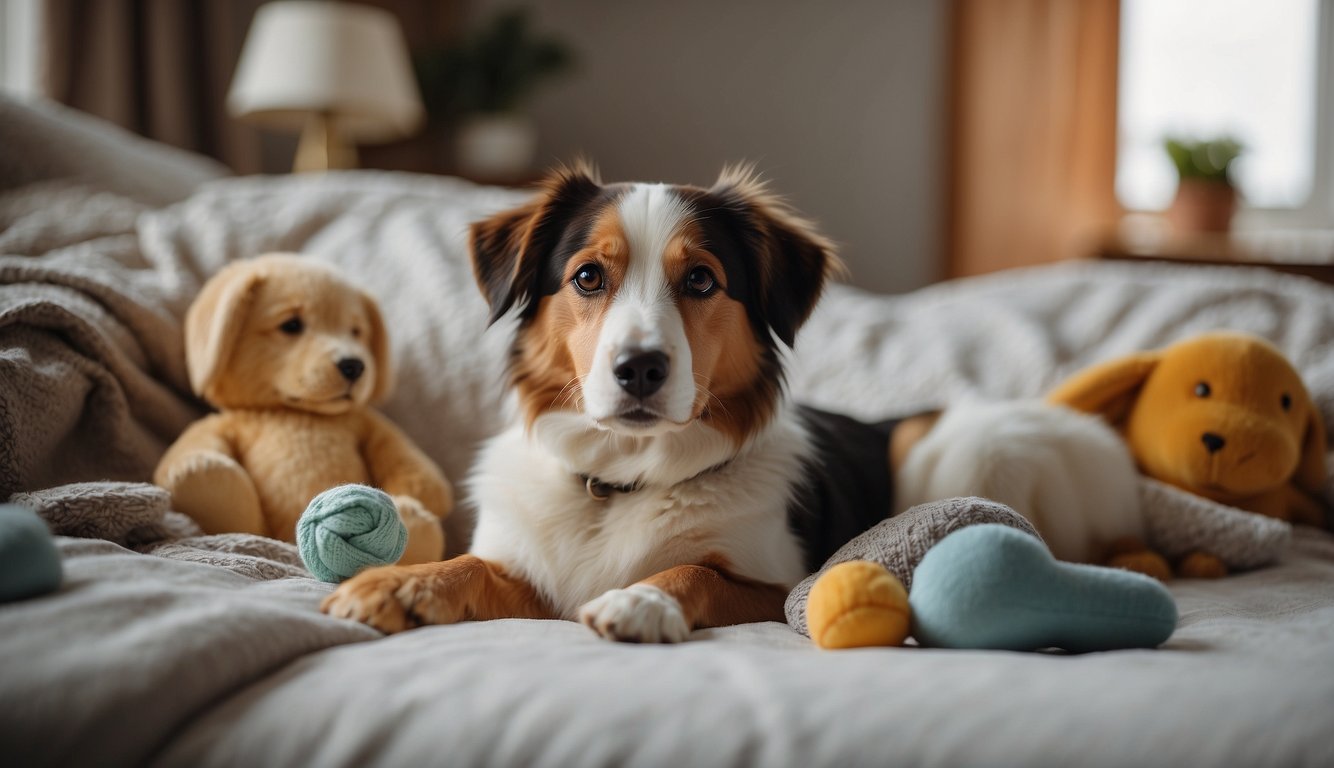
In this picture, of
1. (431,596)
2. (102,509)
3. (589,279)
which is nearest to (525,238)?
(589,279)

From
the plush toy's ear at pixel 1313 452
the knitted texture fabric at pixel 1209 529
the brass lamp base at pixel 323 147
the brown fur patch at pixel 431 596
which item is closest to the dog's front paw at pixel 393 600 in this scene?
the brown fur patch at pixel 431 596

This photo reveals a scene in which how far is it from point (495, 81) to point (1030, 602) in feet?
13.0

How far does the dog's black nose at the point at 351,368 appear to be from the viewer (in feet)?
5.28

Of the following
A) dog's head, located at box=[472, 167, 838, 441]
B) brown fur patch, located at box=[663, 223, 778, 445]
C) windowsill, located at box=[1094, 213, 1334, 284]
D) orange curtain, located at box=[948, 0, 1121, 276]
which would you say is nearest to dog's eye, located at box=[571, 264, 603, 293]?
dog's head, located at box=[472, 167, 838, 441]

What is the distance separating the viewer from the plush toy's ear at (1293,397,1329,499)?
1.79 m

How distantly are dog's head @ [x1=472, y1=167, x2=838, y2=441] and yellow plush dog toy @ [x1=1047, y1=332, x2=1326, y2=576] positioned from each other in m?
0.68

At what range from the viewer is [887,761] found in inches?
32.6

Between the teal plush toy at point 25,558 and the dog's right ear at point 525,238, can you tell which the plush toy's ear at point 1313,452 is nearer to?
the dog's right ear at point 525,238

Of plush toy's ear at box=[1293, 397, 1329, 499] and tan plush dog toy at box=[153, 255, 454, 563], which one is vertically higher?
tan plush dog toy at box=[153, 255, 454, 563]

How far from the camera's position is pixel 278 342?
1.64 metres

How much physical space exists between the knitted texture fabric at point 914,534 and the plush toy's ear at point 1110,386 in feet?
2.26

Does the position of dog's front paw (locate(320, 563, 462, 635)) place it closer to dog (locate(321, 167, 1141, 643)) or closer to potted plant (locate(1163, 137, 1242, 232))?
dog (locate(321, 167, 1141, 643))

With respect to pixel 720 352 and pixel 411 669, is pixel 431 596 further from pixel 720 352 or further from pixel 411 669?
pixel 720 352

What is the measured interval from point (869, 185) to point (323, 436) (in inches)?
171
